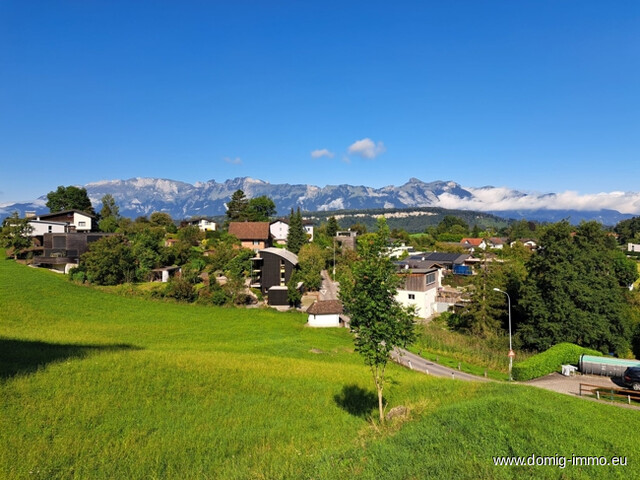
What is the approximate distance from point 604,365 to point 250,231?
67387 mm

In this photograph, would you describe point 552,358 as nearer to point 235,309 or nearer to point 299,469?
point 299,469

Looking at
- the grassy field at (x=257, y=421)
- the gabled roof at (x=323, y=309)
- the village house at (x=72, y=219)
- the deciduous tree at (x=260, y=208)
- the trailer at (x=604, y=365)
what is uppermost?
the deciduous tree at (x=260, y=208)

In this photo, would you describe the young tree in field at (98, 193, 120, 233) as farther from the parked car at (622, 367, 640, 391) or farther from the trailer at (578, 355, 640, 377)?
the parked car at (622, 367, 640, 391)

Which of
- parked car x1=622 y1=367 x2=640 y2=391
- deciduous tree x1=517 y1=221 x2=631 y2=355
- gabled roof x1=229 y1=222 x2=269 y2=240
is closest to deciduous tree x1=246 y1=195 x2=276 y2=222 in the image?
gabled roof x1=229 y1=222 x2=269 y2=240

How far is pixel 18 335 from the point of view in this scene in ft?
94.9

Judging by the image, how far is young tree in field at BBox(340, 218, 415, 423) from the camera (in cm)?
1366

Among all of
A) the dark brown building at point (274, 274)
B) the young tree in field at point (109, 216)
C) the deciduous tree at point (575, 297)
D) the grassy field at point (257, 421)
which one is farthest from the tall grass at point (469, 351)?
the young tree in field at point (109, 216)

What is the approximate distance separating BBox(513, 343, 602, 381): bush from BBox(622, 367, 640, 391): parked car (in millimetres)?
4943

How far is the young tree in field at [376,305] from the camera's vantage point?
44.8 ft

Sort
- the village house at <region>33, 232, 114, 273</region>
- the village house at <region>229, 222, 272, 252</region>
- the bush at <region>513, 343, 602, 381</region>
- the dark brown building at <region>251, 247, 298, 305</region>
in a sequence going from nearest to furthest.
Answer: the bush at <region>513, 343, 602, 381</region> → the dark brown building at <region>251, 247, 298, 305</region> → the village house at <region>33, 232, 114, 273</region> → the village house at <region>229, 222, 272, 252</region>

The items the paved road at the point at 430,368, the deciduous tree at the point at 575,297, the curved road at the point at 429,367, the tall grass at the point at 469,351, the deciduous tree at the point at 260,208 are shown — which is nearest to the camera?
the curved road at the point at 429,367

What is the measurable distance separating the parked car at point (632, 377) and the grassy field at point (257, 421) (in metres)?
10.3

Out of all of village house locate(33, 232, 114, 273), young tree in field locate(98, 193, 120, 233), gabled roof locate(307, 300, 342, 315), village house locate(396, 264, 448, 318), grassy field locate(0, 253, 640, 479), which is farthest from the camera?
young tree in field locate(98, 193, 120, 233)

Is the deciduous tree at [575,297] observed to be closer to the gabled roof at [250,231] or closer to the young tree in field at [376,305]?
the young tree in field at [376,305]
